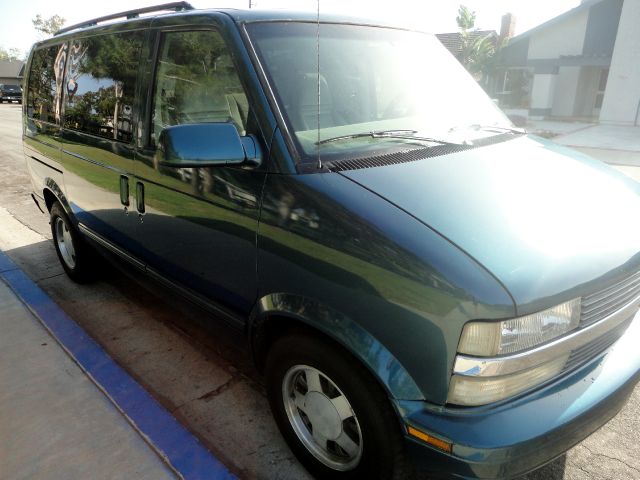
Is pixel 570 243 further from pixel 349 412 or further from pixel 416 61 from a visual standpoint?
pixel 416 61

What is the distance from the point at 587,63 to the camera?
2109 centimetres

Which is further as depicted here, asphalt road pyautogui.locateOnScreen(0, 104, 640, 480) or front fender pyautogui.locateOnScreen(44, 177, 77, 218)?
front fender pyautogui.locateOnScreen(44, 177, 77, 218)

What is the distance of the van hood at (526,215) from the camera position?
1.62 m

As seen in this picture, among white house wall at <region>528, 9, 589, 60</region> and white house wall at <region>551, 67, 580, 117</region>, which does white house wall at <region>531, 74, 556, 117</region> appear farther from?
white house wall at <region>528, 9, 589, 60</region>

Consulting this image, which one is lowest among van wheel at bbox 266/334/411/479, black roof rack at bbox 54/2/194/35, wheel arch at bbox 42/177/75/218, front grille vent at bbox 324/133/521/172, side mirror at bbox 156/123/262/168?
van wheel at bbox 266/334/411/479

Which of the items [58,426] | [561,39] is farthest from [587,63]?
[58,426]

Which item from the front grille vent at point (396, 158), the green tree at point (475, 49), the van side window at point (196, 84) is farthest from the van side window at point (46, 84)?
the green tree at point (475, 49)

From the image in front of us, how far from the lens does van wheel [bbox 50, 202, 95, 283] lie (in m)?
4.14

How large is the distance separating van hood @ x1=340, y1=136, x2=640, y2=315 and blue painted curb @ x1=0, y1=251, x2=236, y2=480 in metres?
1.57

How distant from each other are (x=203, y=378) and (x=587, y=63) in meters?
23.3

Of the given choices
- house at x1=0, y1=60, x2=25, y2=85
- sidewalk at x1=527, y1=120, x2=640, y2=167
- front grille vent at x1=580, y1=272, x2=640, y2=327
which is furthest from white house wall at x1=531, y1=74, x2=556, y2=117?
house at x1=0, y1=60, x2=25, y2=85

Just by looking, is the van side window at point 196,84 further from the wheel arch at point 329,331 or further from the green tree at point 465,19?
the green tree at point 465,19

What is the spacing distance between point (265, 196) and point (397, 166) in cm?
57

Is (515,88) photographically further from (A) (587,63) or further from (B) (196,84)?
(B) (196,84)
